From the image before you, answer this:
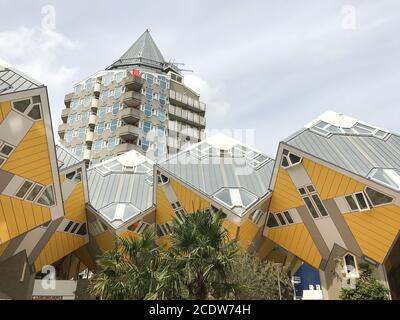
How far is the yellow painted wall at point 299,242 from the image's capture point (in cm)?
2414

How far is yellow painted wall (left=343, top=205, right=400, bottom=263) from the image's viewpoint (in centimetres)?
1934

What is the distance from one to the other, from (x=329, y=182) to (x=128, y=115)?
41147 millimetres

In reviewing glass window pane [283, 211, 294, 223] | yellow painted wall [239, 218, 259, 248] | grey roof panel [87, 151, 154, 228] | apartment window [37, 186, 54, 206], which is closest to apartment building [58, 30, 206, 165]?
grey roof panel [87, 151, 154, 228]

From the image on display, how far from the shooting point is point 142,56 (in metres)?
71.8

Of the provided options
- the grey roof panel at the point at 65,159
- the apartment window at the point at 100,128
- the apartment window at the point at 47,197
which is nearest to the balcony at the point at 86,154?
the apartment window at the point at 100,128

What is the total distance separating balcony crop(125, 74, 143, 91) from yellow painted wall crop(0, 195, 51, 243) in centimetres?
4201

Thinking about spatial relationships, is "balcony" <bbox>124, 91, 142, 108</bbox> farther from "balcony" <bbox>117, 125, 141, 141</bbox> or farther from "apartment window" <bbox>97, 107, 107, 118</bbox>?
"balcony" <bbox>117, 125, 141, 141</bbox>

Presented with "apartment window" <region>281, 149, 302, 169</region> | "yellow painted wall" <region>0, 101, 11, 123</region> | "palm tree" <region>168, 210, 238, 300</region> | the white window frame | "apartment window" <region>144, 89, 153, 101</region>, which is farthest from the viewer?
"apartment window" <region>144, 89, 153, 101</region>

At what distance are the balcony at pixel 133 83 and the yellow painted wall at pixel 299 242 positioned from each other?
4084cm

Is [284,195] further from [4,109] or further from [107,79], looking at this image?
[107,79]

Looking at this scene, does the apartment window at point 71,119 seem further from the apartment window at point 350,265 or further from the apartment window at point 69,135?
the apartment window at point 350,265

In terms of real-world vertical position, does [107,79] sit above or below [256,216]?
above

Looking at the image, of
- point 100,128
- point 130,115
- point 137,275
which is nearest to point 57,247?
point 137,275

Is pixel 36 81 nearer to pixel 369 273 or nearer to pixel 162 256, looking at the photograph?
pixel 162 256
